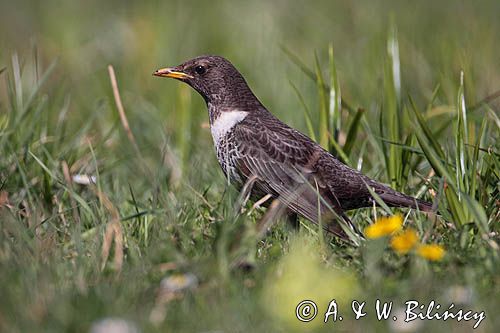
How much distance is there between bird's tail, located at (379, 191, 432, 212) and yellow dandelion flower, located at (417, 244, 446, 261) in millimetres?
1078

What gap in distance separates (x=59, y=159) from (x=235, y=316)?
9.20 feet

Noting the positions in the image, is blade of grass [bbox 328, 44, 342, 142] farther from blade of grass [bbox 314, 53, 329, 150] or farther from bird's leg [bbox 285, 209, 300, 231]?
bird's leg [bbox 285, 209, 300, 231]

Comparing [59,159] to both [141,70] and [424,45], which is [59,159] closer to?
[141,70]

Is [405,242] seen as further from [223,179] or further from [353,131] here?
[223,179]

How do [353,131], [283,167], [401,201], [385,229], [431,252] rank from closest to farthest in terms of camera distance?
[431,252]
[385,229]
[401,201]
[283,167]
[353,131]

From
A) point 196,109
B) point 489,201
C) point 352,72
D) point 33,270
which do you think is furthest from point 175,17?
point 33,270

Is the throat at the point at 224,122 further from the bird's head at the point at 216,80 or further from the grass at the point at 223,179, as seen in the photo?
the grass at the point at 223,179

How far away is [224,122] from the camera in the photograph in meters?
6.20

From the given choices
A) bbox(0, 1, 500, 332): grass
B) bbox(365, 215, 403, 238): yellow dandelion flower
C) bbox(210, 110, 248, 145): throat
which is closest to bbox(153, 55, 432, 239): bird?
bbox(210, 110, 248, 145): throat

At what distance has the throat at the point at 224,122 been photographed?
609 centimetres

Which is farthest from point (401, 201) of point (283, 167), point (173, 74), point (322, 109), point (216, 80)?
point (173, 74)

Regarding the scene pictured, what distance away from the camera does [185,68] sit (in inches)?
255

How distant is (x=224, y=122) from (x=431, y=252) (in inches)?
92.6

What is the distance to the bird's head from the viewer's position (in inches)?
249
